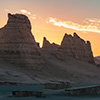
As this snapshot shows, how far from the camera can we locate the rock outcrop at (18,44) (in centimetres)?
5434

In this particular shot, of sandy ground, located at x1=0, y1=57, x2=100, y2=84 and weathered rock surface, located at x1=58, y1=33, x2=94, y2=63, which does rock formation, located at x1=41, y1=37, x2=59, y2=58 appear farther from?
sandy ground, located at x1=0, y1=57, x2=100, y2=84

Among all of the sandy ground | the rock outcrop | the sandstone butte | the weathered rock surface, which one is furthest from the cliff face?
→ the rock outcrop

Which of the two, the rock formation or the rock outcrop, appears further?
the rock formation

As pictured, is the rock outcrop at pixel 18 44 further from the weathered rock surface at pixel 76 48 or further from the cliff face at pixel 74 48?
the weathered rock surface at pixel 76 48

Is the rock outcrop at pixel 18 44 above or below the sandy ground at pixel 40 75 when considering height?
above

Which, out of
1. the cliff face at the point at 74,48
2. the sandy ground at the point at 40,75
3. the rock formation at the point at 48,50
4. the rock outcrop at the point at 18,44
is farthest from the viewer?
the cliff face at the point at 74,48

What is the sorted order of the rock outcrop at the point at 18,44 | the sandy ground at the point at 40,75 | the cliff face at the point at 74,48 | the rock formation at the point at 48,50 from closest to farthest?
the sandy ground at the point at 40,75 → the rock outcrop at the point at 18,44 → the rock formation at the point at 48,50 → the cliff face at the point at 74,48

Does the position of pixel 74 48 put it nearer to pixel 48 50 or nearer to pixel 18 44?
pixel 48 50

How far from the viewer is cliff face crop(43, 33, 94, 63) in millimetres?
86750

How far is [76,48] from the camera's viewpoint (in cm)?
8788

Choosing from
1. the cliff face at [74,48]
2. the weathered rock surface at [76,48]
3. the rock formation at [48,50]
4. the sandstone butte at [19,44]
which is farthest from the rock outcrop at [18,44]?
the weathered rock surface at [76,48]

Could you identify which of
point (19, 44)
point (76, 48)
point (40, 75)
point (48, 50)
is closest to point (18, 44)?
point (19, 44)

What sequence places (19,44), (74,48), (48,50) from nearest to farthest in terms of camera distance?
1. (19,44)
2. (48,50)
3. (74,48)

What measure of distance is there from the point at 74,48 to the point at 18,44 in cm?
3518
